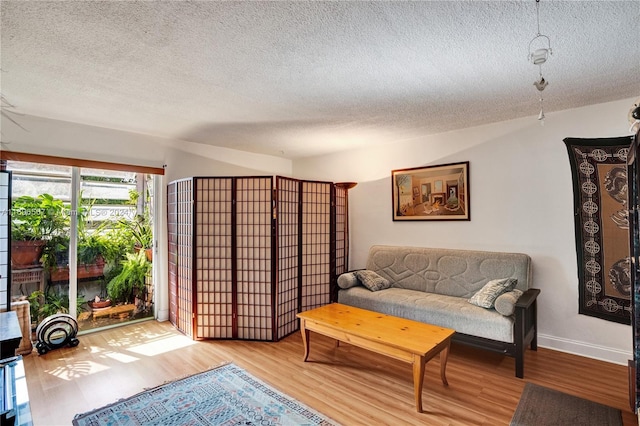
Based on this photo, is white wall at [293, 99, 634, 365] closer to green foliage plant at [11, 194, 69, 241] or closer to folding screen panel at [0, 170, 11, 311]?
green foliage plant at [11, 194, 69, 241]

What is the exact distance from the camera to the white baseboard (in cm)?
293

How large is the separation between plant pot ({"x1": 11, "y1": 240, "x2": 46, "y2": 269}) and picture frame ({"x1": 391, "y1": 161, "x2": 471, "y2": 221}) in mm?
4422

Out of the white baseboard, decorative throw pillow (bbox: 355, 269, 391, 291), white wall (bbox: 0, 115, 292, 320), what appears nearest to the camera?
the white baseboard

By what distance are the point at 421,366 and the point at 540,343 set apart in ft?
6.77

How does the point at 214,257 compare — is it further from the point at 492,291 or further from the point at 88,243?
the point at 492,291

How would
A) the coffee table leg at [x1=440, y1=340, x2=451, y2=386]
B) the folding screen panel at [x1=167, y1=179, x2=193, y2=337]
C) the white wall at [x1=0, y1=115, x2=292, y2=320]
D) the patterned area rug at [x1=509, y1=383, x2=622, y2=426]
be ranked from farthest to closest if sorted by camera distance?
the folding screen panel at [x1=167, y1=179, x2=193, y2=337] → the white wall at [x1=0, y1=115, x2=292, y2=320] → the coffee table leg at [x1=440, y1=340, x2=451, y2=386] → the patterned area rug at [x1=509, y1=383, x2=622, y2=426]

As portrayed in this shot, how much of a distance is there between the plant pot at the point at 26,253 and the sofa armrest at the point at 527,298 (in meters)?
5.07

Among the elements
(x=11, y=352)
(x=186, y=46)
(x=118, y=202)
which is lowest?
(x=11, y=352)

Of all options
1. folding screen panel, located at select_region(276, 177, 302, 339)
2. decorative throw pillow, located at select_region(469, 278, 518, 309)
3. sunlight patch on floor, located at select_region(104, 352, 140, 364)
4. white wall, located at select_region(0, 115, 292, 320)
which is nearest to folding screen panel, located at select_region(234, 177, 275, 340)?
folding screen panel, located at select_region(276, 177, 302, 339)

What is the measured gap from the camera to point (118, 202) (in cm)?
407

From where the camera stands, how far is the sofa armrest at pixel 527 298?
2.79 meters

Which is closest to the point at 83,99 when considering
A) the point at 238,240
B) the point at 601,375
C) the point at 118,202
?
the point at 118,202

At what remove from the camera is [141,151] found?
4070 millimetres

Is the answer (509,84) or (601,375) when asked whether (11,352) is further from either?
(601,375)
